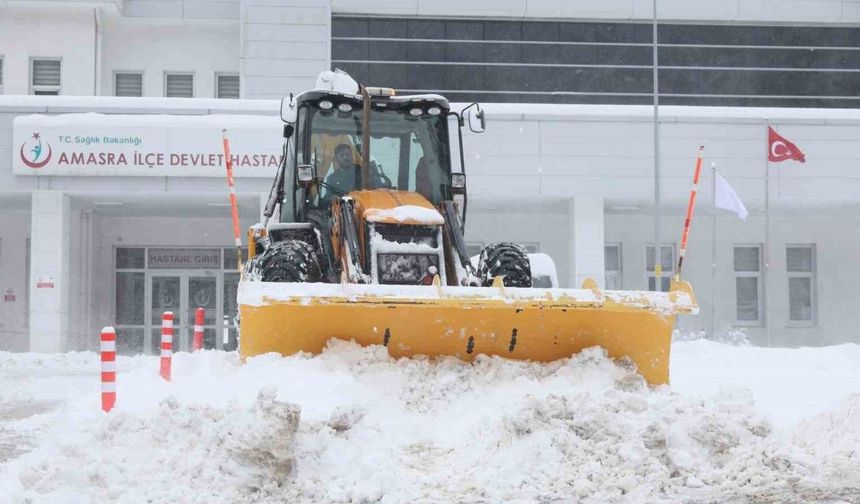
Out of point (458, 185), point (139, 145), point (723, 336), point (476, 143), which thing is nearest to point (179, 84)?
point (139, 145)

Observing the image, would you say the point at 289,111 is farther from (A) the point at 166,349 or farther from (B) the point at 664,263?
(B) the point at 664,263

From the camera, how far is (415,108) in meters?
9.05

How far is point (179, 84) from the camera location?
2272 cm

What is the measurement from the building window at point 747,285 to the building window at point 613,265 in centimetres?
264

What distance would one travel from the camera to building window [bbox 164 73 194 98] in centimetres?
2267

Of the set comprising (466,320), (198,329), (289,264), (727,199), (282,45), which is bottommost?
(198,329)

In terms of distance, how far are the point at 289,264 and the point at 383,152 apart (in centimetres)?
185

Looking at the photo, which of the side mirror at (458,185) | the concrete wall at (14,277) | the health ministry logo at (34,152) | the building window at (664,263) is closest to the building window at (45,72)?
the concrete wall at (14,277)

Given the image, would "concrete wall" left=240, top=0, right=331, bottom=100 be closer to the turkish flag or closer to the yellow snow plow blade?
the turkish flag

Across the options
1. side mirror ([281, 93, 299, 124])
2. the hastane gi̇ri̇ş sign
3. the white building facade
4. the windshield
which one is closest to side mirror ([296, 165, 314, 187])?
the windshield

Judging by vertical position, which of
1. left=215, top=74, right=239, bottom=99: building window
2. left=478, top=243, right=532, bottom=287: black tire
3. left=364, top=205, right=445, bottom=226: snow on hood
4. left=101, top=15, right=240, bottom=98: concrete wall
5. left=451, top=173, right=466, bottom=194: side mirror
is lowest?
left=478, top=243, right=532, bottom=287: black tire

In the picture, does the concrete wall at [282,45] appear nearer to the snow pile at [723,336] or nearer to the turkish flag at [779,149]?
the turkish flag at [779,149]

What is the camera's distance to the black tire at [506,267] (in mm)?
8023

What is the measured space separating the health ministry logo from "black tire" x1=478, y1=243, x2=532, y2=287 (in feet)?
37.2
